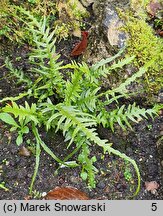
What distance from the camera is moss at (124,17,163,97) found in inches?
125

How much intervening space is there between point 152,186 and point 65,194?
620 mm

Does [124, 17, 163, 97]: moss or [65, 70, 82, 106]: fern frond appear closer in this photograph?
[65, 70, 82, 106]: fern frond

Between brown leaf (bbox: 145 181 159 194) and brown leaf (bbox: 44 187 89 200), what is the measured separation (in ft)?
1.44

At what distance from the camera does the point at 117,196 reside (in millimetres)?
2895

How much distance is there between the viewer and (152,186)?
2955 mm

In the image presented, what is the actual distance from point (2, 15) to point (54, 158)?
1295 mm

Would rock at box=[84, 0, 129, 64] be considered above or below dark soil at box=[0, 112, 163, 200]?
above

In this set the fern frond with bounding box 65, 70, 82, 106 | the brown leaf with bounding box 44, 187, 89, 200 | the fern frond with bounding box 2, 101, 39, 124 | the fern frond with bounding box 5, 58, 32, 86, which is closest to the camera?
the fern frond with bounding box 2, 101, 39, 124

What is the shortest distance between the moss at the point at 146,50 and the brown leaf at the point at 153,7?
0.17 metres

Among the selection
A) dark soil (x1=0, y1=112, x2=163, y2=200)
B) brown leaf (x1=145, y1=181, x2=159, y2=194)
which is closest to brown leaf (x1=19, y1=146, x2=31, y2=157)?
dark soil (x1=0, y1=112, x2=163, y2=200)

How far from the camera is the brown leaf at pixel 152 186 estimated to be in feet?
9.65

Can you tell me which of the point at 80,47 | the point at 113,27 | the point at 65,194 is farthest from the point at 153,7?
the point at 65,194

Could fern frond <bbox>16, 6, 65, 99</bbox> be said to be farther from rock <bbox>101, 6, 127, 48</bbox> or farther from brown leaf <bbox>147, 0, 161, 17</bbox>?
brown leaf <bbox>147, 0, 161, 17</bbox>

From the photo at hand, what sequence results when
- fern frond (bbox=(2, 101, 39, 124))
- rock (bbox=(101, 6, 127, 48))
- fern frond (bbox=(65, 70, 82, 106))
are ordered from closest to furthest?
fern frond (bbox=(2, 101, 39, 124)) → fern frond (bbox=(65, 70, 82, 106)) → rock (bbox=(101, 6, 127, 48))
